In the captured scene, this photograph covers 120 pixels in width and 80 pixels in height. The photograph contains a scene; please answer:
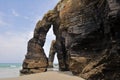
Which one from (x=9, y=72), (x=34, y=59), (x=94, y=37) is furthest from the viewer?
(x=9, y=72)

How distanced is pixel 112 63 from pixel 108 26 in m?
1.97

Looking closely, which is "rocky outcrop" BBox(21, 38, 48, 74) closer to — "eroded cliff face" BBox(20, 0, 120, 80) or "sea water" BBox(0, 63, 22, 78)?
"sea water" BBox(0, 63, 22, 78)

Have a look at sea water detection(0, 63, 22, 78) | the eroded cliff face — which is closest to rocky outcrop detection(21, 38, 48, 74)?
sea water detection(0, 63, 22, 78)

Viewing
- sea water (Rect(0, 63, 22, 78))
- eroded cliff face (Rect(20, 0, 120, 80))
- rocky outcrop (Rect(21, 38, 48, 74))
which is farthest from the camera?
sea water (Rect(0, 63, 22, 78))

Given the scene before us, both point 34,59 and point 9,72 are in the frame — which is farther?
point 9,72

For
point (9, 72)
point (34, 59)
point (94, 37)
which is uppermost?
point (94, 37)

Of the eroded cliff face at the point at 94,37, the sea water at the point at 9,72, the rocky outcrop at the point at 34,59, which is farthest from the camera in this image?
the sea water at the point at 9,72

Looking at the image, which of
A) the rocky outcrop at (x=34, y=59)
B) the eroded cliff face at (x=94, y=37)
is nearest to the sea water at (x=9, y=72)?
the rocky outcrop at (x=34, y=59)

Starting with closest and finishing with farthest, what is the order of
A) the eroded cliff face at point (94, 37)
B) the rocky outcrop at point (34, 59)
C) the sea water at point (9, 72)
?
the eroded cliff face at point (94, 37) → the rocky outcrop at point (34, 59) → the sea water at point (9, 72)

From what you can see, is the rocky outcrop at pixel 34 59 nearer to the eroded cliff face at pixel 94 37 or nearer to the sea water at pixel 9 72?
the sea water at pixel 9 72

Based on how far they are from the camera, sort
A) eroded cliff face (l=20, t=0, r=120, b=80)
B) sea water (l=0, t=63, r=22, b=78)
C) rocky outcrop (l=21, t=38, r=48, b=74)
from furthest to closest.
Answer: sea water (l=0, t=63, r=22, b=78)
rocky outcrop (l=21, t=38, r=48, b=74)
eroded cliff face (l=20, t=0, r=120, b=80)

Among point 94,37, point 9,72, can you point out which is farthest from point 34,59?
point 9,72

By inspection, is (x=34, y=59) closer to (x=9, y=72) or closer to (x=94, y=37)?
(x=94, y=37)

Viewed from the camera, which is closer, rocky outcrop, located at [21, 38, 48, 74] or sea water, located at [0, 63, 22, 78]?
rocky outcrop, located at [21, 38, 48, 74]
